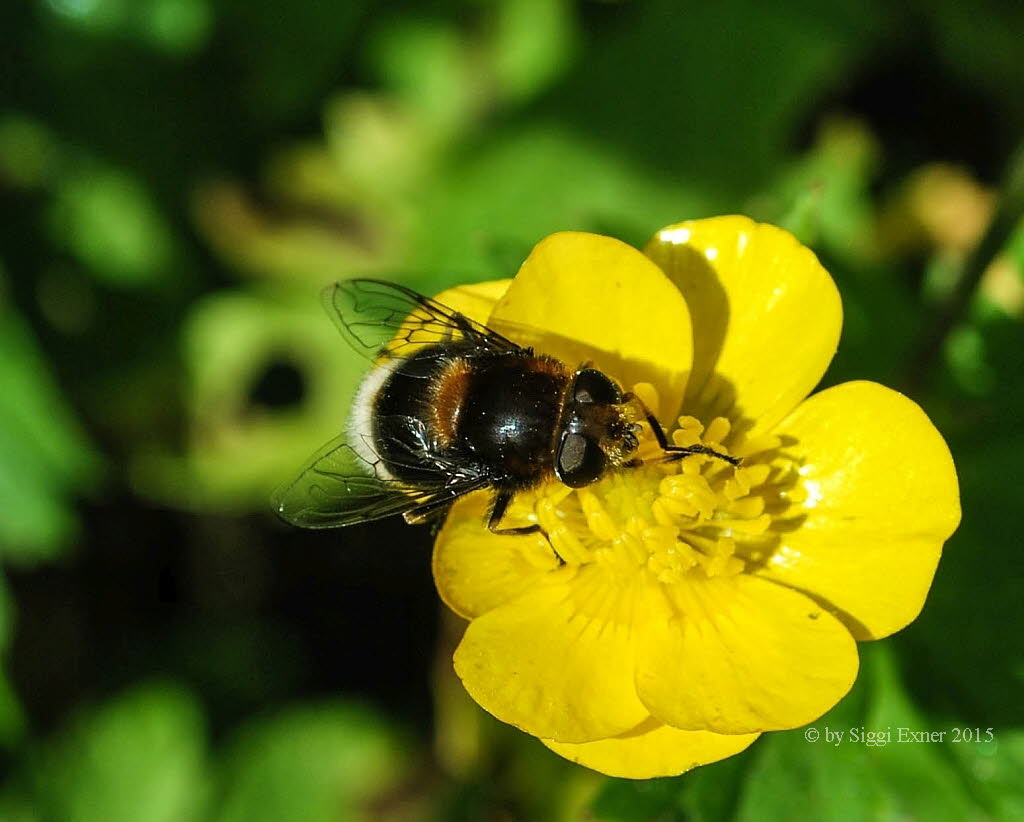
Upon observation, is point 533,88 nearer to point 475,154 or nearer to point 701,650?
point 475,154

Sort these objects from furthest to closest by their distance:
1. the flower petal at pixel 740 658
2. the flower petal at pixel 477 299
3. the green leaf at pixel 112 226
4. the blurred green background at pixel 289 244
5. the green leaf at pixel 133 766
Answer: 1. the green leaf at pixel 112 226
2. the green leaf at pixel 133 766
3. the blurred green background at pixel 289 244
4. the flower petal at pixel 477 299
5. the flower petal at pixel 740 658

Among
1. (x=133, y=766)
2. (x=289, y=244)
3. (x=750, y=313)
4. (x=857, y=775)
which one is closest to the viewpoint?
(x=750, y=313)

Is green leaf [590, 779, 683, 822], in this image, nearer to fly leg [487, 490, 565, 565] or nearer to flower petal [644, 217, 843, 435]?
fly leg [487, 490, 565, 565]

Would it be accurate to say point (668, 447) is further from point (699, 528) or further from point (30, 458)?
point (30, 458)

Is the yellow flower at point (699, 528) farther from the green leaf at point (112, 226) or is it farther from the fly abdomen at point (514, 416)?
the green leaf at point (112, 226)

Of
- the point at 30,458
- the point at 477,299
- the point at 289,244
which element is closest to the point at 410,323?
the point at 477,299

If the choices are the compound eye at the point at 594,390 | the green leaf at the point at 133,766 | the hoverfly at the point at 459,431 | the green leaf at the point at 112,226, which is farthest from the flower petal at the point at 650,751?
the green leaf at the point at 112,226
